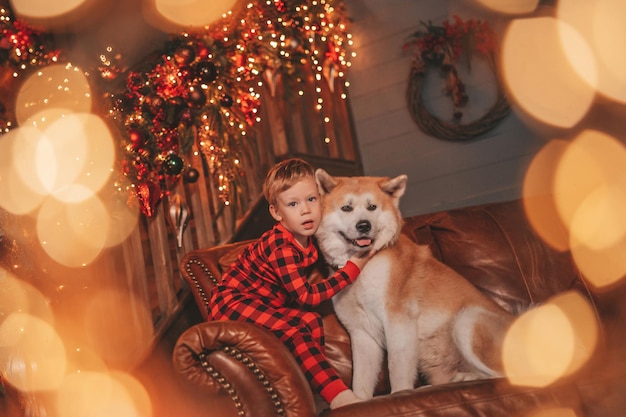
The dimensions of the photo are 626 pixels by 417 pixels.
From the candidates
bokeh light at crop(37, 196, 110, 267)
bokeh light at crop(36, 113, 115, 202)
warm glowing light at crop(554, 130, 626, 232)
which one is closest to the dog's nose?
bokeh light at crop(36, 113, 115, 202)

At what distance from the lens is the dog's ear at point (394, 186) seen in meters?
2.52

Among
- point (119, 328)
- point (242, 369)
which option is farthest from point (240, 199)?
point (242, 369)

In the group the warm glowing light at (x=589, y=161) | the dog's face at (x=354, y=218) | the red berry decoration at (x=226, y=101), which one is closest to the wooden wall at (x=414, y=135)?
the warm glowing light at (x=589, y=161)

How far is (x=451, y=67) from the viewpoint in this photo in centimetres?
503

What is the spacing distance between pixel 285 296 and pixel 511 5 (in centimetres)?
364

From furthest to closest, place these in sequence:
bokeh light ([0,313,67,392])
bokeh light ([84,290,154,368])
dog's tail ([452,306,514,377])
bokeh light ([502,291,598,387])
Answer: bokeh light ([84,290,154,368])
bokeh light ([0,313,67,392])
dog's tail ([452,306,514,377])
bokeh light ([502,291,598,387])

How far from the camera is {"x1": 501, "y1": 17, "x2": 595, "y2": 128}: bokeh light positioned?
4555 mm

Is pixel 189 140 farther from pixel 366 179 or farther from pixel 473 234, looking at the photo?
pixel 473 234

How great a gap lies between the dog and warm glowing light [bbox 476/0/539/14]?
10.0 feet

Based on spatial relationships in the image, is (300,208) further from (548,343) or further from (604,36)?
(604,36)

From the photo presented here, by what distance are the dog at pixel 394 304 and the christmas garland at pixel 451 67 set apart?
2711mm

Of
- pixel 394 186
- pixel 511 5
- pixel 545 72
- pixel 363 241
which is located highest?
pixel 511 5

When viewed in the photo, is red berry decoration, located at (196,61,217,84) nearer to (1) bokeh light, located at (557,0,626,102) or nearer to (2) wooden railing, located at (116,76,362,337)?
(2) wooden railing, located at (116,76,362,337)

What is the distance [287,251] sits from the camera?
7.67ft
